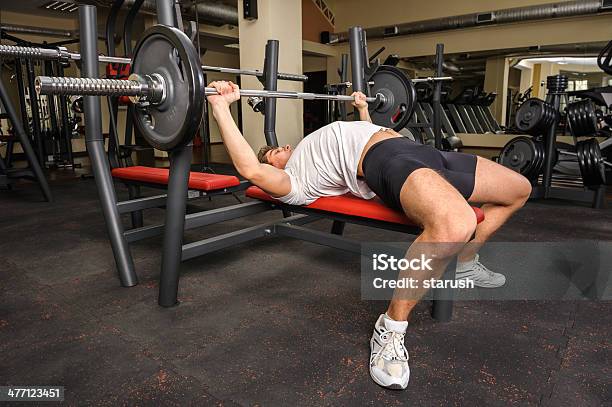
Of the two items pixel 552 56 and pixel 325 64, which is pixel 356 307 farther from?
pixel 325 64

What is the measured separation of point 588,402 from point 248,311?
1.03 meters

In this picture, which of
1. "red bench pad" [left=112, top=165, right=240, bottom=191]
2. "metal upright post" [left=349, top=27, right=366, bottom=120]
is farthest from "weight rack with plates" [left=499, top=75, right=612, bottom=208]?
"red bench pad" [left=112, top=165, right=240, bottom=191]

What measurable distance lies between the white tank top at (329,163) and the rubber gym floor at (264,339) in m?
0.41

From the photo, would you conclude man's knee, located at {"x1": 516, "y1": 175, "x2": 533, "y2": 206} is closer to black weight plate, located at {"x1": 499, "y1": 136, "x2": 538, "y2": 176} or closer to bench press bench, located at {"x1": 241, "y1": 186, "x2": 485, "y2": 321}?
bench press bench, located at {"x1": 241, "y1": 186, "x2": 485, "y2": 321}

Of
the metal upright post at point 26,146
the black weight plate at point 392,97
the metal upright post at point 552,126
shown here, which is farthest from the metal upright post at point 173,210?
the metal upright post at point 552,126

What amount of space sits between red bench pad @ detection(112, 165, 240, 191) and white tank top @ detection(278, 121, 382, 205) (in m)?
0.47

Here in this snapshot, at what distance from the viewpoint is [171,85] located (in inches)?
53.3

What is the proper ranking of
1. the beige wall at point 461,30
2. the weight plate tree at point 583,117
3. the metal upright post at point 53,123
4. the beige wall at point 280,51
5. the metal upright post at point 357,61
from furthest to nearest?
the beige wall at point 461,30 → the metal upright post at point 53,123 → the beige wall at point 280,51 → the weight plate tree at point 583,117 → the metal upright post at point 357,61

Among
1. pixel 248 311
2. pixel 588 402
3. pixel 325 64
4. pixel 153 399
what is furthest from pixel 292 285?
pixel 325 64

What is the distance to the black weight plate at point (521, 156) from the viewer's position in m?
3.29

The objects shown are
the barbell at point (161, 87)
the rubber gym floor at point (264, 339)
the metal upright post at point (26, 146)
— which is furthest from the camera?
the metal upright post at point (26, 146)

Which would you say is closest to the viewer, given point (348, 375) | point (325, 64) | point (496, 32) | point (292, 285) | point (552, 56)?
point (348, 375)

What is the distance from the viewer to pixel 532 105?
10.5 ft

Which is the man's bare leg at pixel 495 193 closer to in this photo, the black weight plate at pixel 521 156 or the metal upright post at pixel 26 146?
the black weight plate at pixel 521 156
